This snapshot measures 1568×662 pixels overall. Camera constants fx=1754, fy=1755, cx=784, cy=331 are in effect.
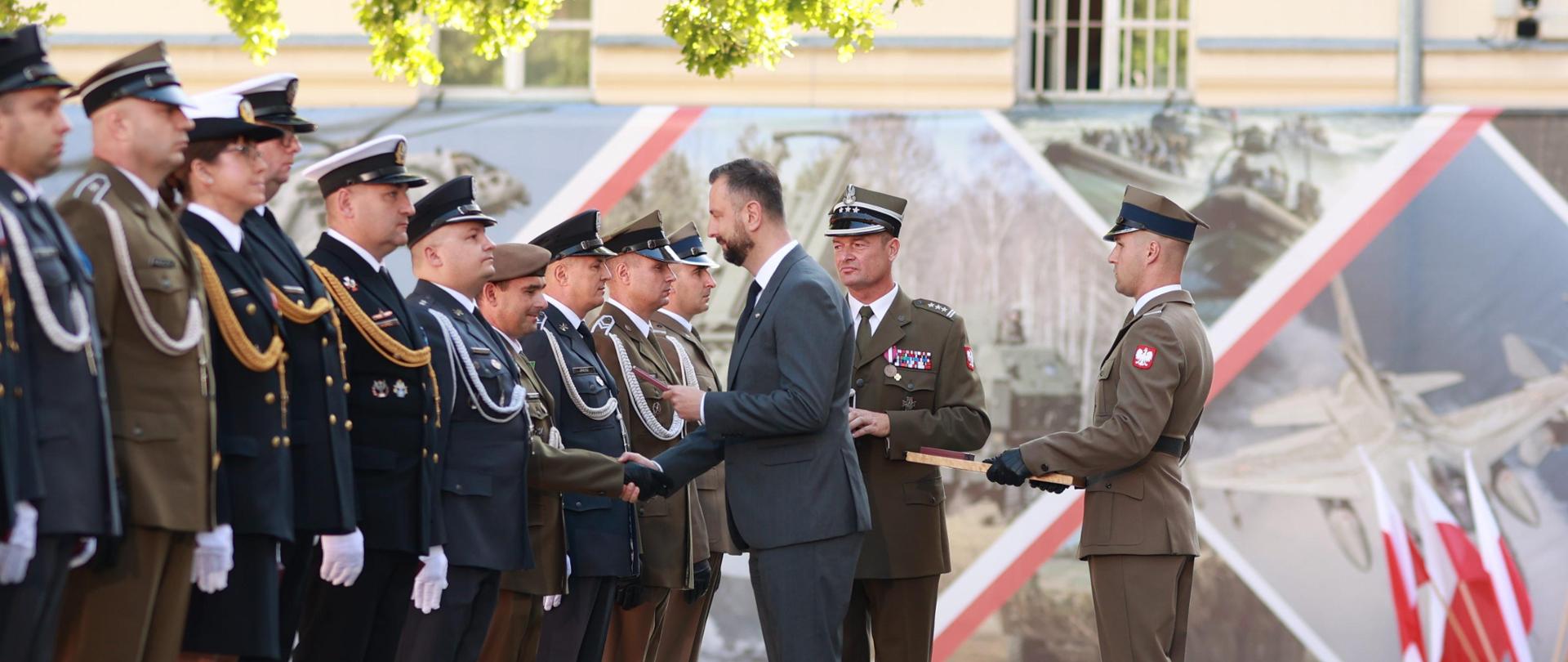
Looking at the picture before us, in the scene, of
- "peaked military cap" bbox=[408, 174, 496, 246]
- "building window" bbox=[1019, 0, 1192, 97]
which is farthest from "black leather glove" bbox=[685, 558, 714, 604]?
"building window" bbox=[1019, 0, 1192, 97]

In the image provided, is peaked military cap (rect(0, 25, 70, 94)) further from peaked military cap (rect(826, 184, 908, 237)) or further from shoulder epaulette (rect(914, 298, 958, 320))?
shoulder epaulette (rect(914, 298, 958, 320))

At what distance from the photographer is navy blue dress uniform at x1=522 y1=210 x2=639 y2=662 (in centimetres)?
605

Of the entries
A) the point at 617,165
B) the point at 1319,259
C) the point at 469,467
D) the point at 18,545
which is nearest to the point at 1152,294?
the point at 469,467

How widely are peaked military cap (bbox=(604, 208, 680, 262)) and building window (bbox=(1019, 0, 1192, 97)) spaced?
132 inches

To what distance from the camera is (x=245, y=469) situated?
423 cm

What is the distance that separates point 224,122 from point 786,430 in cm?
189

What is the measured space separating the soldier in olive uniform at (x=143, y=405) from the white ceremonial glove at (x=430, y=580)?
1.05m

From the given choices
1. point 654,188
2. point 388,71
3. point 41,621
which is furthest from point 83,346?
point 654,188

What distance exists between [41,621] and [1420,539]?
23.3ft

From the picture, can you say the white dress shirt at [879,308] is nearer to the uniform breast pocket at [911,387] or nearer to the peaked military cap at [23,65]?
the uniform breast pocket at [911,387]

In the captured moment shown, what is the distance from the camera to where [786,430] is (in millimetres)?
5340

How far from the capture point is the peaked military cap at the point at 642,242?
6.93 metres

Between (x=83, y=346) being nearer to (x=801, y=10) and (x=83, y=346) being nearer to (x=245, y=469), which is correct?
(x=245, y=469)

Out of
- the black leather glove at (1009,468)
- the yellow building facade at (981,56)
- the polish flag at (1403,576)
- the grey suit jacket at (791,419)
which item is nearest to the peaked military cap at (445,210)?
the grey suit jacket at (791,419)
